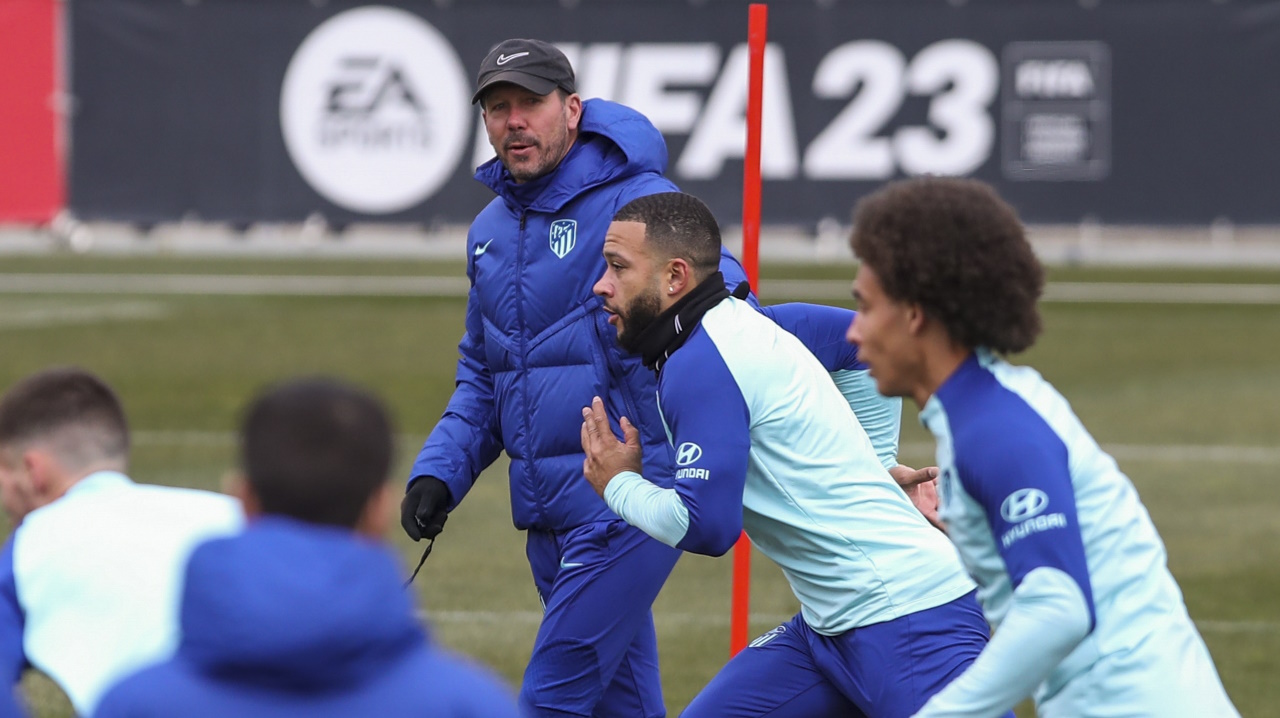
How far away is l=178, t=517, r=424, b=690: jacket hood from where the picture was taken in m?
2.40

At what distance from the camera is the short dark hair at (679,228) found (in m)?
4.70

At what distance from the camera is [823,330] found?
17.6 ft

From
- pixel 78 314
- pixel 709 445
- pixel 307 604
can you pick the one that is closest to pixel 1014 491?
pixel 709 445

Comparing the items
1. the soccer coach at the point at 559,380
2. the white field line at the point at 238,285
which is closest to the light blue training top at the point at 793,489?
the soccer coach at the point at 559,380

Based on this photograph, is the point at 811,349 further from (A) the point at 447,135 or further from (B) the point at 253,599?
(A) the point at 447,135

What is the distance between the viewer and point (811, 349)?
5.36 metres

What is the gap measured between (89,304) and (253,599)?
65.2 ft

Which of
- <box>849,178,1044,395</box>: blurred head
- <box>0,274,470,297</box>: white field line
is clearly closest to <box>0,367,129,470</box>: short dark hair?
<box>849,178,1044,395</box>: blurred head

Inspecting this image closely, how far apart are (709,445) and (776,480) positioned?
252 mm

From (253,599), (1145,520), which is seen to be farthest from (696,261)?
(253,599)

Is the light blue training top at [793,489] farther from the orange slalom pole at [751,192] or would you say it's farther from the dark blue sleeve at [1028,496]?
the orange slalom pole at [751,192]

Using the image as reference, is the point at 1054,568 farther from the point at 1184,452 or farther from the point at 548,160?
the point at 1184,452

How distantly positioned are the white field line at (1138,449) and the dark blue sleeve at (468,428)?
292 inches

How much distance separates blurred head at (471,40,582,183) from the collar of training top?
986 millimetres
